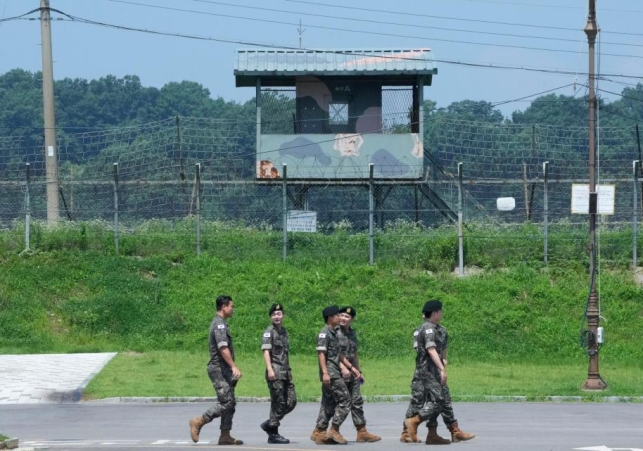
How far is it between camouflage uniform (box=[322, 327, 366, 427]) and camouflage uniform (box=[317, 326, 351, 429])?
22mm

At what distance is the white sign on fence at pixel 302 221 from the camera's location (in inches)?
1313

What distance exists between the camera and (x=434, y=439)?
16078mm

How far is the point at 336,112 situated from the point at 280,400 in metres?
21.7

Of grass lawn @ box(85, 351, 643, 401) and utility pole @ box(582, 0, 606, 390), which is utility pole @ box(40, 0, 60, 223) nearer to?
grass lawn @ box(85, 351, 643, 401)

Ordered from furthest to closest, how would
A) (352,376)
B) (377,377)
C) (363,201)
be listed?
(363,201), (377,377), (352,376)

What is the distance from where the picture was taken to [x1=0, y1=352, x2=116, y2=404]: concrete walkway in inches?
877

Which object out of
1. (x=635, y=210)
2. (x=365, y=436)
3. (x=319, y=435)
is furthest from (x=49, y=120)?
(x=365, y=436)

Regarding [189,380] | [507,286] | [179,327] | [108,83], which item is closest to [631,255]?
[507,286]

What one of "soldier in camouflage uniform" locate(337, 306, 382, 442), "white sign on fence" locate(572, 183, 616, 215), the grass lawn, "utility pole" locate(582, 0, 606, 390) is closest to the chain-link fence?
"white sign on fence" locate(572, 183, 616, 215)

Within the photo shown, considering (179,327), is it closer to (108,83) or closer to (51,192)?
(51,192)

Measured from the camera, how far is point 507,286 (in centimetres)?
3061

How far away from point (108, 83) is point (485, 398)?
76.0 m

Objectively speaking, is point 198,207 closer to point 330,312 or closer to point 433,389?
point 330,312

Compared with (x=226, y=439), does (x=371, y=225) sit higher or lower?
higher
